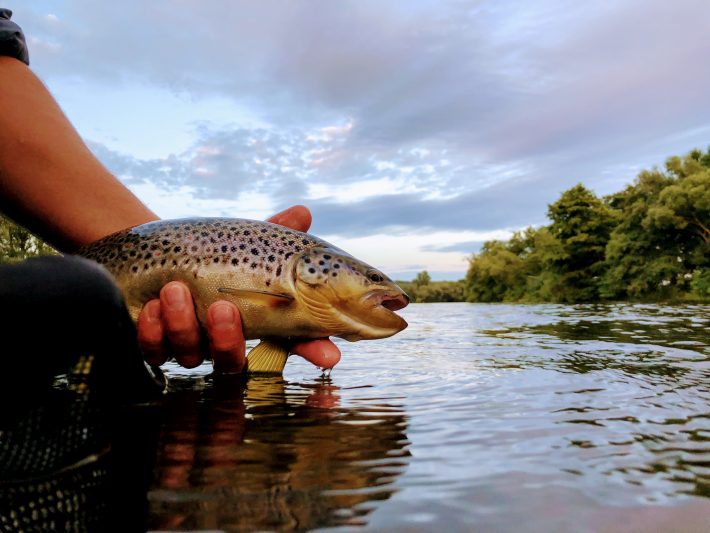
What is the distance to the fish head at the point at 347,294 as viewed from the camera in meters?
3.62

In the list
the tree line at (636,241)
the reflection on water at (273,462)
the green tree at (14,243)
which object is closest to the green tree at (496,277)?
the tree line at (636,241)

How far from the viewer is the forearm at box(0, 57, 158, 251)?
349 cm

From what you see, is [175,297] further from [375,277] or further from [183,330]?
[375,277]

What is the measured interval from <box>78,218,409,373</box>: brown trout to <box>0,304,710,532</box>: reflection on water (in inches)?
16.1

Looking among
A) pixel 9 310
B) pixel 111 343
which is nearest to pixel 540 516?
pixel 111 343

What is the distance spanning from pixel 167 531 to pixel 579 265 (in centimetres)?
6781

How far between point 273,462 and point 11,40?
320 cm

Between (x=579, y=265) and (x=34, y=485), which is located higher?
(x=579, y=265)

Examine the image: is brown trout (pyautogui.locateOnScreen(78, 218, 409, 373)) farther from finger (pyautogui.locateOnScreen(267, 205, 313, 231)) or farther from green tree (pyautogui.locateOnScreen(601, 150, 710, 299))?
green tree (pyautogui.locateOnScreen(601, 150, 710, 299))

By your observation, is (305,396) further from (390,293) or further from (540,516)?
(540,516)

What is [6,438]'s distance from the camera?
5.49ft

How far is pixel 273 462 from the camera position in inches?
78.8

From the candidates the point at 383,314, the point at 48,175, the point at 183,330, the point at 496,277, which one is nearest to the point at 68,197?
the point at 48,175

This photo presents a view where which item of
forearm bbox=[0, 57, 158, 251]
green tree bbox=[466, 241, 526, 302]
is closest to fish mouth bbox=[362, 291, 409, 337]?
forearm bbox=[0, 57, 158, 251]
